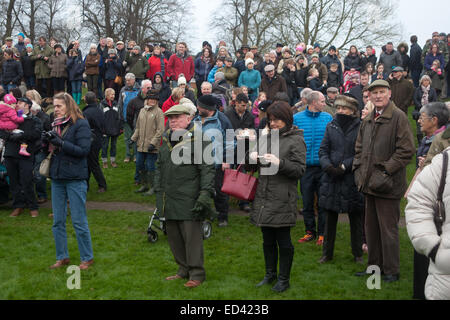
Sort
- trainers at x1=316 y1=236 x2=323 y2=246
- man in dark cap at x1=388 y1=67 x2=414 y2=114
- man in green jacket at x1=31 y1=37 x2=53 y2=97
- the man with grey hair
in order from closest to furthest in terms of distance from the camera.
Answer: trainers at x1=316 y1=236 x2=323 y2=246 < the man with grey hair < man in dark cap at x1=388 y1=67 x2=414 y2=114 < man in green jacket at x1=31 y1=37 x2=53 y2=97

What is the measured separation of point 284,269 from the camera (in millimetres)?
5312

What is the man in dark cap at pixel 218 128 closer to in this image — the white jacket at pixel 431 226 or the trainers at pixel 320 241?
the trainers at pixel 320 241

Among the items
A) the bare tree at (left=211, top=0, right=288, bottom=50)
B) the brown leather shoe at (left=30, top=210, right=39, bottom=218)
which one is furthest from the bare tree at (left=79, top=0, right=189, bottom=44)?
the brown leather shoe at (left=30, top=210, right=39, bottom=218)

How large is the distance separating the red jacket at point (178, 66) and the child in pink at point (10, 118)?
7.95m

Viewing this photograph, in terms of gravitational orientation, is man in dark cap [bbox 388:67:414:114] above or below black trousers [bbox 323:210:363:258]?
above

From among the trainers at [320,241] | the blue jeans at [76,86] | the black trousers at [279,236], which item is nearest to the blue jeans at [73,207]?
the black trousers at [279,236]

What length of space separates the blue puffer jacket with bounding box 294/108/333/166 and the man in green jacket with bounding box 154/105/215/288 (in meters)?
2.21

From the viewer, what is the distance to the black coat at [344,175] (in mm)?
6191

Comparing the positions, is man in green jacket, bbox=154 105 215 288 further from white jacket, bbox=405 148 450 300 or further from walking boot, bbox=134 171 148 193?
walking boot, bbox=134 171 148 193

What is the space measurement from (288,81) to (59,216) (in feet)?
34.9

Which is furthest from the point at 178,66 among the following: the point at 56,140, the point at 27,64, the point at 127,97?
the point at 56,140

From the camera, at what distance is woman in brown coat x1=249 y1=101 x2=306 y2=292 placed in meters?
5.10

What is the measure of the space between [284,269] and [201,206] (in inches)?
46.1
